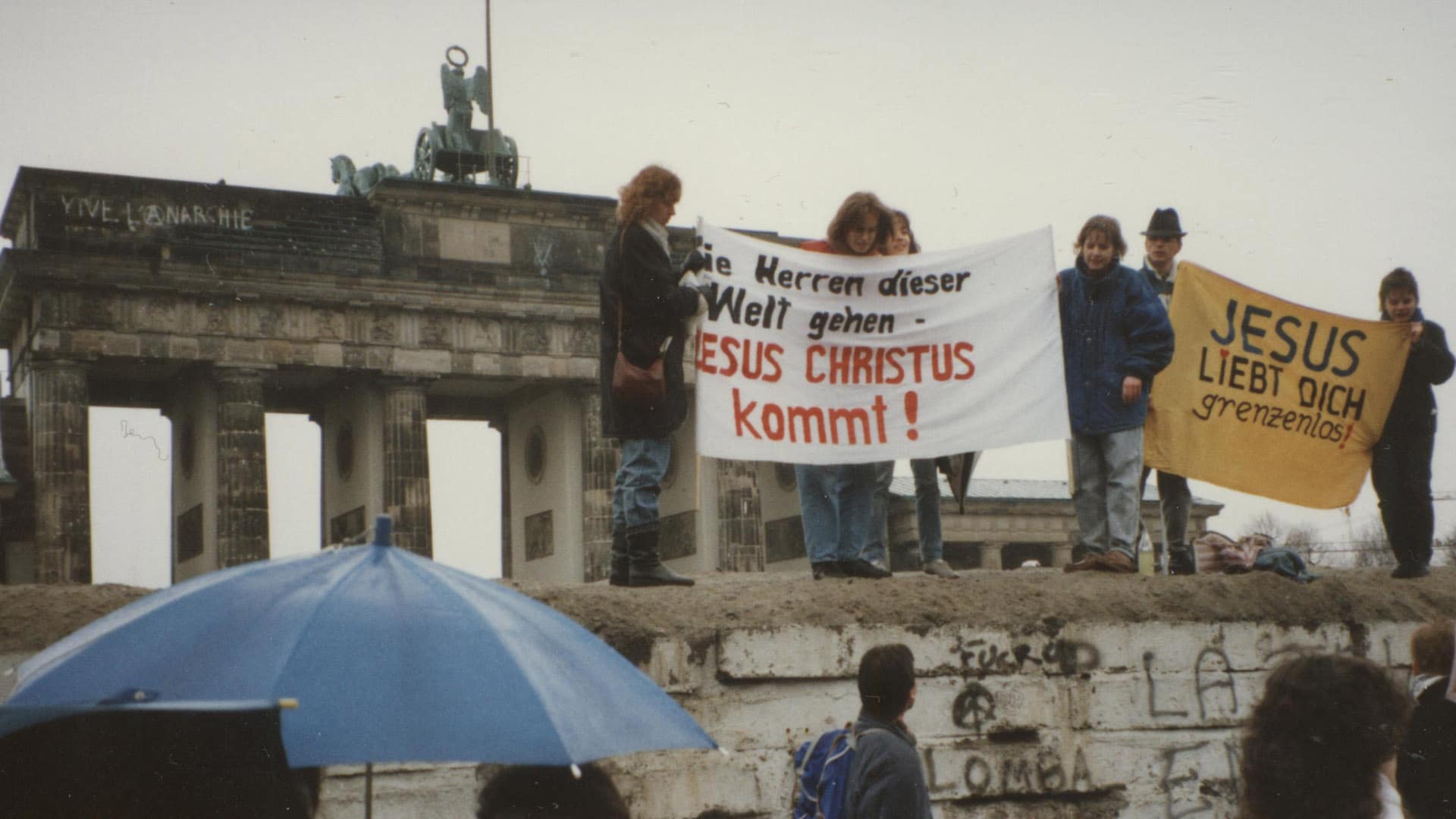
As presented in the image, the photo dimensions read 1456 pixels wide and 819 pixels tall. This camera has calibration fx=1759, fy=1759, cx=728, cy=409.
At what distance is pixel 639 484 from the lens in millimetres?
7406

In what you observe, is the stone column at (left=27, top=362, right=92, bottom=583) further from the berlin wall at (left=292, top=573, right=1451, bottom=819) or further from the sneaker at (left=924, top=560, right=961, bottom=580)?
the berlin wall at (left=292, top=573, right=1451, bottom=819)

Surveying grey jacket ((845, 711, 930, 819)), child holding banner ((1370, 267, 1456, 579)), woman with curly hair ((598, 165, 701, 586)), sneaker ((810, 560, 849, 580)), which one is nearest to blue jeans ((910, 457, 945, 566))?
sneaker ((810, 560, 849, 580))

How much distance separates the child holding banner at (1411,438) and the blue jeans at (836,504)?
8.57 ft

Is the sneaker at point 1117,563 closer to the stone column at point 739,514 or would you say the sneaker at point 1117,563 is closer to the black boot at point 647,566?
the black boot at point 647,566

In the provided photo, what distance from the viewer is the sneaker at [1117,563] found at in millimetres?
8008

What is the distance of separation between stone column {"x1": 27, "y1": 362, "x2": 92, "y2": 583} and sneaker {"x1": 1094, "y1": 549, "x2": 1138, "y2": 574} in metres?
28.1

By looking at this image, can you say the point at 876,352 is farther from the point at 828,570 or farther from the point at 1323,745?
the point at 1323,745

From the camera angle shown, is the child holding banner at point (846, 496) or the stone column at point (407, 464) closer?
the child holding banner at point (846, 496)

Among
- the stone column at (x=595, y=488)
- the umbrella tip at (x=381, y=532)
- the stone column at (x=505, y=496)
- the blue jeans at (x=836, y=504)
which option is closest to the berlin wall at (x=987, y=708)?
the blue jeans at (x=836, y=504)

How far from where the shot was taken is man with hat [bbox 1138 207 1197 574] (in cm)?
864

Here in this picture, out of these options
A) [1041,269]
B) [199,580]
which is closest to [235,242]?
[1041,269]

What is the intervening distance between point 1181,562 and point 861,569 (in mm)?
1912

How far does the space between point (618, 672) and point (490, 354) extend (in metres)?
36.5

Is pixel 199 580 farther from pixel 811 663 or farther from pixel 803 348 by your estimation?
pixel 803 348
